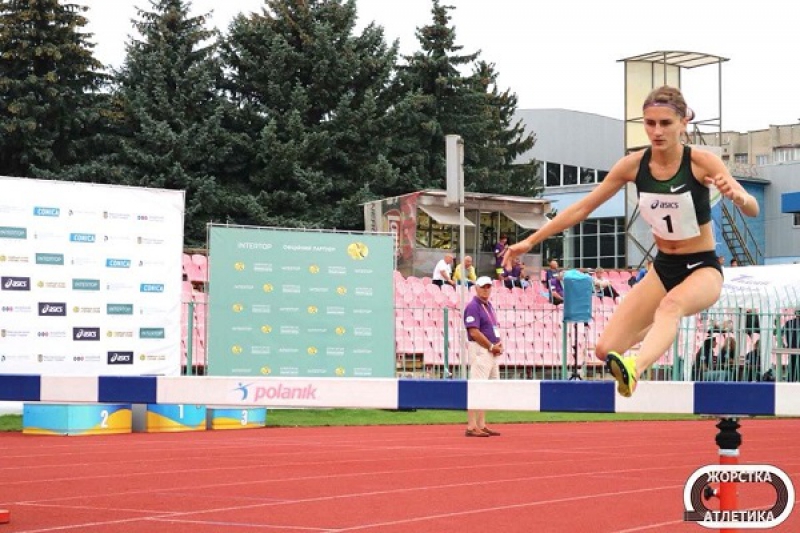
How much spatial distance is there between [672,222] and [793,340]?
2022 centimetres

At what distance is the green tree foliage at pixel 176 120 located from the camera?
3888cm

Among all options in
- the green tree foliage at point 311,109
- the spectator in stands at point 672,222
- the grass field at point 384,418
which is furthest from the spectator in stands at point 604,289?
the spectator in stands at point 672,222

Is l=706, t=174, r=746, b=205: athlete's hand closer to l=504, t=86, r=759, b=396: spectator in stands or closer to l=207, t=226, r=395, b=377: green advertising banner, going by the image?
l=504, t=86, r=759, b=396: spectator in stands

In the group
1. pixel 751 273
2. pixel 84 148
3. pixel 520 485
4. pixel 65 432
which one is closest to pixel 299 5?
pixel 84 148

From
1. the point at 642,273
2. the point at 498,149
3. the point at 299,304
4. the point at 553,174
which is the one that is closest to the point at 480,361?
the point at 299,304

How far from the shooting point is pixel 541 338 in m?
24.1

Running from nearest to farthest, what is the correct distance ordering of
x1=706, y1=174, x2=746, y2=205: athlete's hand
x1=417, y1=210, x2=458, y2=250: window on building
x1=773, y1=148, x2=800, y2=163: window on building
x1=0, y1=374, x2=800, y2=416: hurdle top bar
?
→ x1=706, y1=174, x2=746, y2=205: athlete's hand
x1=0, y1=374, x2=800, y2=416: hurdle top bar
x1=417, y1=210, x2=458, y2=250: window on building
x1=773, y1=148, x2=800, y2=163: window on building

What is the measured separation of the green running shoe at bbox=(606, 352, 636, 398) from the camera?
16.0 ft

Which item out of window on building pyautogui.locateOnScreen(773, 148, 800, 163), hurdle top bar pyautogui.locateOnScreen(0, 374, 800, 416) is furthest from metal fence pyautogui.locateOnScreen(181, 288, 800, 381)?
window on building pyautogui.locateOnScreen(773, 148, 800, 163)

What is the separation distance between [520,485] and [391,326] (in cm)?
963

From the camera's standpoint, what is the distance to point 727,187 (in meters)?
5.02

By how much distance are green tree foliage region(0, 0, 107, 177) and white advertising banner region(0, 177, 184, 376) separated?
19659mm

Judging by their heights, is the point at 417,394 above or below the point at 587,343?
above

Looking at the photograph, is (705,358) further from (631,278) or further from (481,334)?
(481,334)
